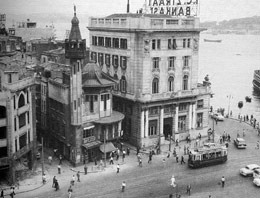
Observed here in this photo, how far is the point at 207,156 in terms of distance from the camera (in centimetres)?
6116

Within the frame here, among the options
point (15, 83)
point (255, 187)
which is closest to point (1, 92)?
point (15, 83)

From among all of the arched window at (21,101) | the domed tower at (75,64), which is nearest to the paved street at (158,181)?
the domed tower at (75,64)

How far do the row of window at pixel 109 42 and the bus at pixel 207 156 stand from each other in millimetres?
22404

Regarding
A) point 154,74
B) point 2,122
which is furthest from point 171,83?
point 2,122

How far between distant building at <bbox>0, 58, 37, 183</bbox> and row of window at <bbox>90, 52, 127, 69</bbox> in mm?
19372

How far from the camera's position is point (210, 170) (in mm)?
60406

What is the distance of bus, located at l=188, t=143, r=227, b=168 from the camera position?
198 feet

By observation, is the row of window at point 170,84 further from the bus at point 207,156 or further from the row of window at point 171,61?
the bus at point 207,156

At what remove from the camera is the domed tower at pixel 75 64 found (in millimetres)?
58000

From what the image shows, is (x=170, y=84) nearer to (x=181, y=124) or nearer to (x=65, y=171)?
(x=181, y=124)

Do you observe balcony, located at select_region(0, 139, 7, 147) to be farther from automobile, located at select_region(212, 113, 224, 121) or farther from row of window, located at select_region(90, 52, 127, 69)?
automobile, located at select_region(212, 113, 224, 121)

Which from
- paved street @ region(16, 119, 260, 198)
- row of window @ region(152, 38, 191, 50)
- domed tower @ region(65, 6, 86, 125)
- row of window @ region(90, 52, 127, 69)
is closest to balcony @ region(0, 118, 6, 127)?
paved street @ region(16, 119, 260, 198)

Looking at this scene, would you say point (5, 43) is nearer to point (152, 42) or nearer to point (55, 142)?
point (55, 142)

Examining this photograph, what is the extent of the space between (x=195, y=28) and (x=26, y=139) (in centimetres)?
3562
